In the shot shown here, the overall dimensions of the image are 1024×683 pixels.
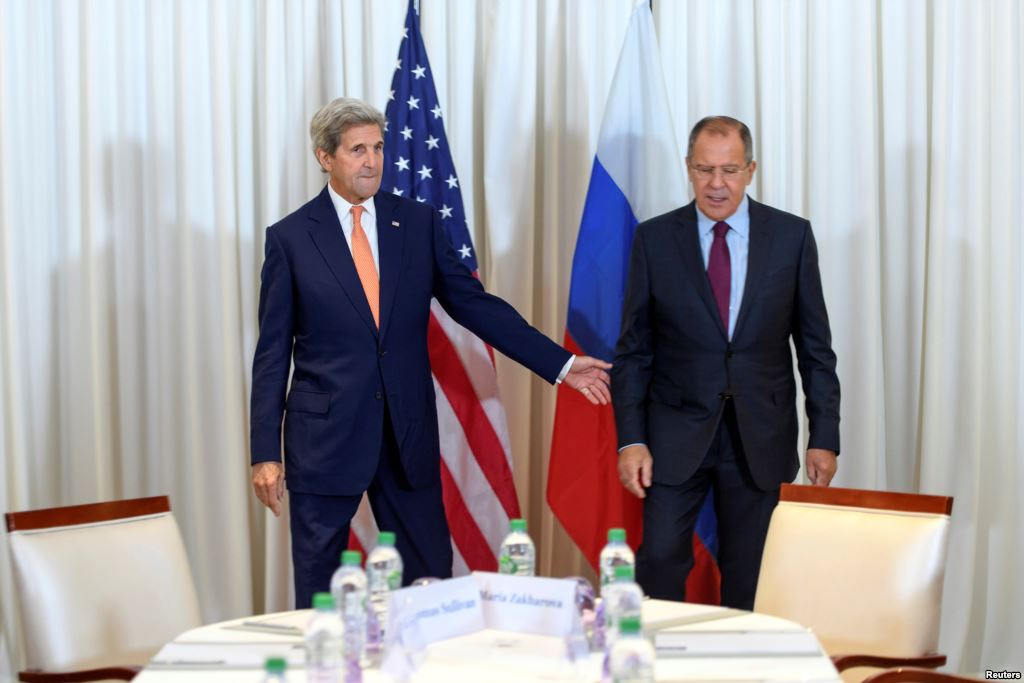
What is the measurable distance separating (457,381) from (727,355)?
111 cm

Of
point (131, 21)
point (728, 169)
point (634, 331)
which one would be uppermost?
point (131, 21)

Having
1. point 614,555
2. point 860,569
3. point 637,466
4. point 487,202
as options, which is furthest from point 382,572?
point 487,202

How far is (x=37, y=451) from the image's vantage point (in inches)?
183

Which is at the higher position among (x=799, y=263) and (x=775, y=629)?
(x=799, y=263)

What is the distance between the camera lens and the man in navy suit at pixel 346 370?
3.57 metres

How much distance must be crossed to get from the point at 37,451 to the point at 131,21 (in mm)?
1731

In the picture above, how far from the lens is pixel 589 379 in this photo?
3879 mm

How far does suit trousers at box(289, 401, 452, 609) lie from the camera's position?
11.7 feet

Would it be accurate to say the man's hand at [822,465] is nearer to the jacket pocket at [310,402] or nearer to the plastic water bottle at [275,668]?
the jacket pocket at [310,402]

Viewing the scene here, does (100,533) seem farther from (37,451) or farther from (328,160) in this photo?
(37,451)

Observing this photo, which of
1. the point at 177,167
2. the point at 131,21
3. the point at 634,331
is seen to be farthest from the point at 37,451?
the point at 634,331

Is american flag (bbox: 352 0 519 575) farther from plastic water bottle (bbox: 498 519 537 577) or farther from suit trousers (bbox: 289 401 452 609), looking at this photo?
plastic water bottle (bbox: 498 519 537 577)

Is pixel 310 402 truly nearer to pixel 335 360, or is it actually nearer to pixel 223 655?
pixel 335 360

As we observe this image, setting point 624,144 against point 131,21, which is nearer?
point 624,144
